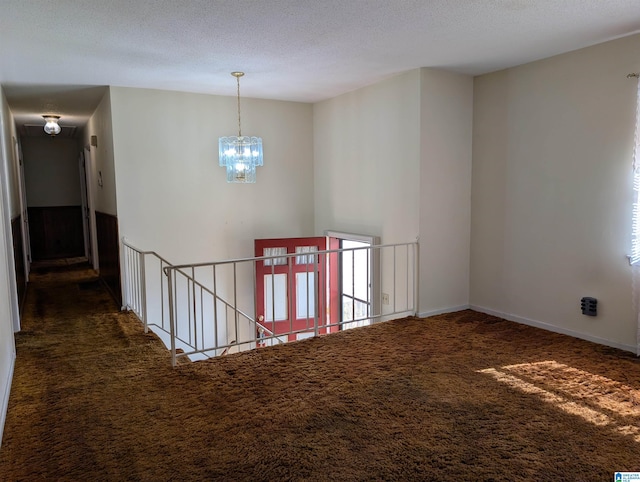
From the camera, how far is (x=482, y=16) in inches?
123

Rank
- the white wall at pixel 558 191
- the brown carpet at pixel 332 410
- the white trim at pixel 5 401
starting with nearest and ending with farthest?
the brown carpet at pixel 332 410 → the white trim at pixel 5 401 → the white wall at pixel 558 191

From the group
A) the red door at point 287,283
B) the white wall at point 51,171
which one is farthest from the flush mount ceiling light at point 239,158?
the white wall at point 51,171

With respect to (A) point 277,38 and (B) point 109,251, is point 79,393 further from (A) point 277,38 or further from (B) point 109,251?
(B) point 109,251

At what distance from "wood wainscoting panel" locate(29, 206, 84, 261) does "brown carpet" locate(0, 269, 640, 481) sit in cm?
561

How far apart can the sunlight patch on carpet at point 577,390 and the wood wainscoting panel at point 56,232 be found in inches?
343

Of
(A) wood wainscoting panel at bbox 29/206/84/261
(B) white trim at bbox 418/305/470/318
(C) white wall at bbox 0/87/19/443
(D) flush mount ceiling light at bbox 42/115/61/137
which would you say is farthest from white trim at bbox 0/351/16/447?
(A) wood wainscoting panel at bbox 29/206/84/261

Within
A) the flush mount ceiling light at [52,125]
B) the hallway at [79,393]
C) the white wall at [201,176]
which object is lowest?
the hallway at [79,393]

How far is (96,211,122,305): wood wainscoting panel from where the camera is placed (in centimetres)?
534

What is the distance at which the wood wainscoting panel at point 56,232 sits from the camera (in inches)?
355

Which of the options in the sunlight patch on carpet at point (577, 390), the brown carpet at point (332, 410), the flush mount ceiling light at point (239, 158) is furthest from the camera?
the flush mount ceiling light at point (239, 158)

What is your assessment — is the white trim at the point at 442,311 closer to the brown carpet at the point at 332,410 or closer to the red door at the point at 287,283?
the brown carpet at the point at 332,410

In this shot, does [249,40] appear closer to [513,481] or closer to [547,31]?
[547,31]

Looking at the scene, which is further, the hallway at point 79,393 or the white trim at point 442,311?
the white trim at point 442,311

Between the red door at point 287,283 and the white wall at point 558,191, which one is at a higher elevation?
the white wall at point 558,191
